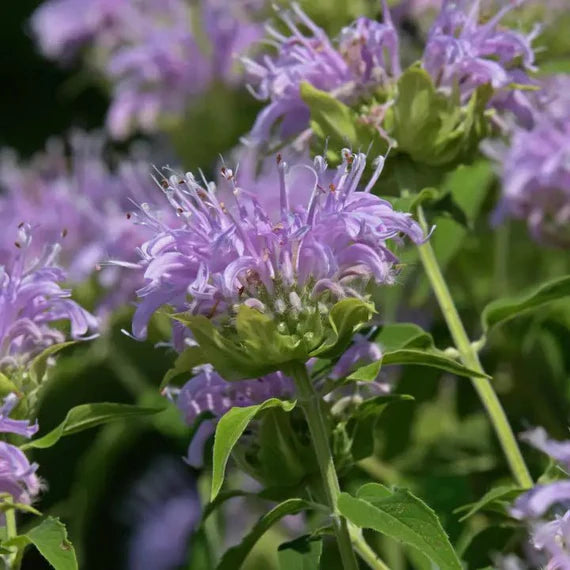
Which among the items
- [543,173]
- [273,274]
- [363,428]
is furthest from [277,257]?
[543,173]

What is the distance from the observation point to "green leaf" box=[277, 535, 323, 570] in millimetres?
615

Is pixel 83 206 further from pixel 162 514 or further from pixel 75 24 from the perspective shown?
pixel 162 514

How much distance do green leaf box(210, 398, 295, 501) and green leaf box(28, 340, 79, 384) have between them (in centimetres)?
13

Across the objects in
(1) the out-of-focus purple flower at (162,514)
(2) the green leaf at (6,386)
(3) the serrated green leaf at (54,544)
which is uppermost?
(2) the green leaf at (6,386)

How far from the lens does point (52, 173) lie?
1.48 metres

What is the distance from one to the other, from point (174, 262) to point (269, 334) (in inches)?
2.4

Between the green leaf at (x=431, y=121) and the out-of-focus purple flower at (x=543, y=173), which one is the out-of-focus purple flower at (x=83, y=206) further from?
the green leaf at (x=431, y=121)

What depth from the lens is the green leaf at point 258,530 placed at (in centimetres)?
59

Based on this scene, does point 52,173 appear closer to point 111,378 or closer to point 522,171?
point 111,378

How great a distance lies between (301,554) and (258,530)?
29 mm

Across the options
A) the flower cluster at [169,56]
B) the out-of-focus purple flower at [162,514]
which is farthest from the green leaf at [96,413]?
the out-of-focus purple flower at [162,514]

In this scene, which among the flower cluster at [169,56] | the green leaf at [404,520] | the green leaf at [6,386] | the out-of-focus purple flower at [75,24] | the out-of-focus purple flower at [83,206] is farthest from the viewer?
the out-of-focus purple flower at [75,24]

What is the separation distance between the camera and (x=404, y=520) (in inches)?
21.6

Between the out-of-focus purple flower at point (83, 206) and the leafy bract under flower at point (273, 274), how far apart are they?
1.62 ft
